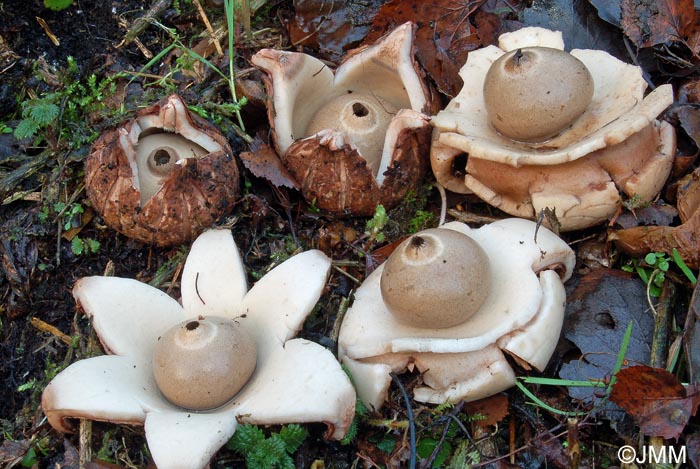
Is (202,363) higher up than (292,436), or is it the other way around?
(202,363)

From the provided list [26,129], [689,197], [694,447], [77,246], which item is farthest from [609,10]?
[26,129]

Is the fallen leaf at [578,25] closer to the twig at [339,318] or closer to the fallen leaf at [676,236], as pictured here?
the fallen leaf at [676,236]

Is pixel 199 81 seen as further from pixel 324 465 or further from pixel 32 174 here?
pixel 324 465

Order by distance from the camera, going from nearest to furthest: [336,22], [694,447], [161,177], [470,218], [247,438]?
[694,447] → [247,438] → [161,177] → [470,218] → [336,22]

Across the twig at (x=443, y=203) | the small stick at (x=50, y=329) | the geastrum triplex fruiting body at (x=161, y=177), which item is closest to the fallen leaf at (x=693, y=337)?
the twig at (x=443, y=203)

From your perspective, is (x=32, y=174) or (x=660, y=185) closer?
(x=660, y=185)

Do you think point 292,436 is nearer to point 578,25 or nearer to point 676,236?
point 676,236

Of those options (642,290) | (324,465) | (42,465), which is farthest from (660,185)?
(42,465)
